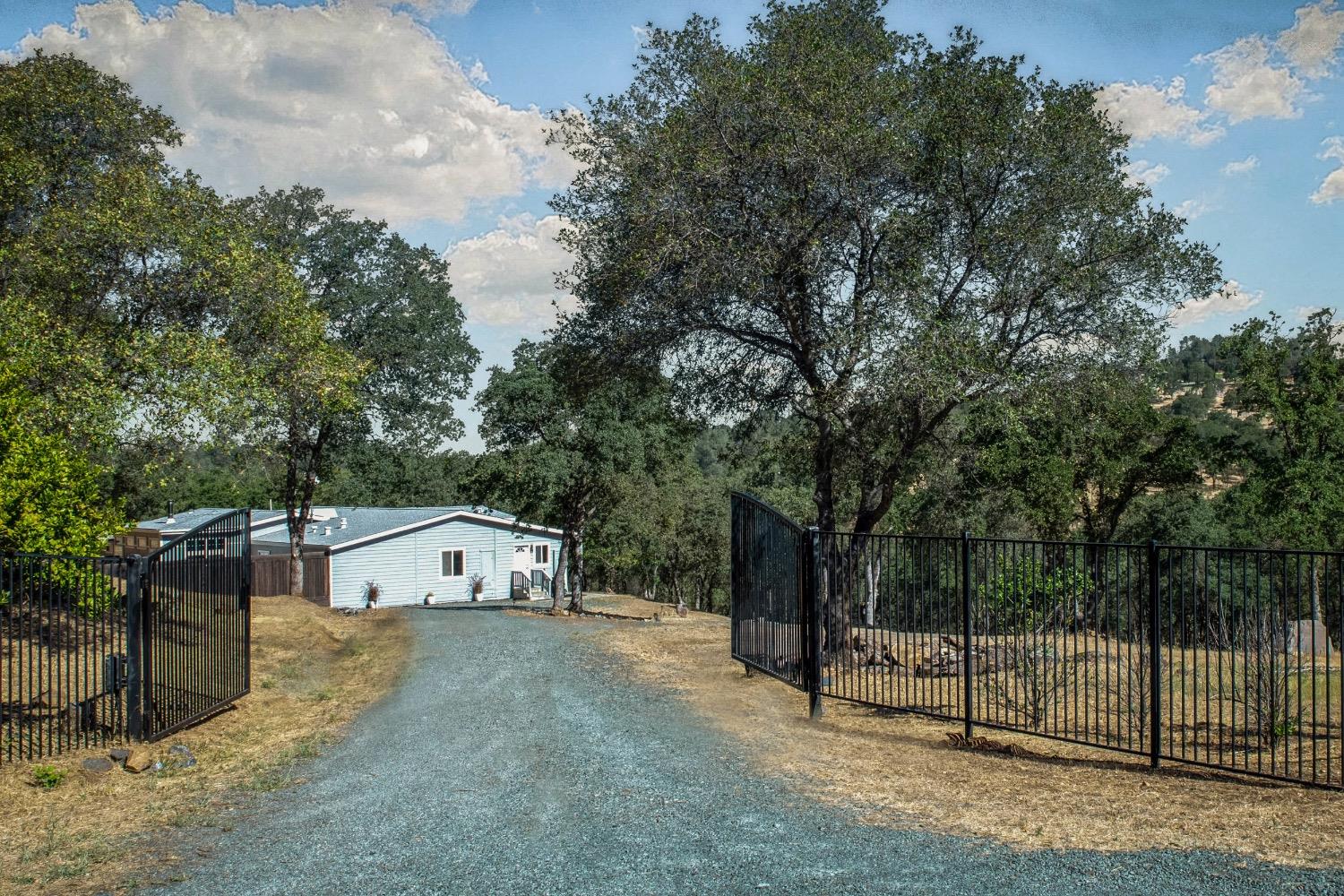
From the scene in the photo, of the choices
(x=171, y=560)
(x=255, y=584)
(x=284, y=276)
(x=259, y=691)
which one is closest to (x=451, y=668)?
(x=259, y=691)

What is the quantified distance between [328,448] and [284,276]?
52.4 feet

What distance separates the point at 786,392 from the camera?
1628 centimetres

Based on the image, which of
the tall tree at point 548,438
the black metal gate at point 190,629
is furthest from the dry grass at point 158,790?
the tall tree at point 548,438

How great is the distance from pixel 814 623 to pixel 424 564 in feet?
109

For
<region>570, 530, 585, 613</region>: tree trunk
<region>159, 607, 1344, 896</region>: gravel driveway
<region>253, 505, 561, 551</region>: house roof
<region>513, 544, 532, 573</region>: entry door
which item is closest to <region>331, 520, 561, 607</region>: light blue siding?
<region>513, 544, 532, 573</region>: entry door

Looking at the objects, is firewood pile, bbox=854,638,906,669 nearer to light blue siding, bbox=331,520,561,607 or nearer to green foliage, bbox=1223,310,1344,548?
green foliage, bbox=1223,310,1344,548

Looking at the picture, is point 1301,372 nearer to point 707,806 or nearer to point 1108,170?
point 1108,170

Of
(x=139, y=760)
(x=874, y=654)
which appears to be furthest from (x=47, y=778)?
(x=874, y=654)

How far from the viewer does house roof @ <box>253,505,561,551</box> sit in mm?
39688

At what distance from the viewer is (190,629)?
34.0ft

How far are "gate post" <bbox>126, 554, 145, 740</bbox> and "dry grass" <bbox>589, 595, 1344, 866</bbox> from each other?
18.2 ft

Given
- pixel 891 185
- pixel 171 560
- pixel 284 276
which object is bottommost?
pixel 171 560

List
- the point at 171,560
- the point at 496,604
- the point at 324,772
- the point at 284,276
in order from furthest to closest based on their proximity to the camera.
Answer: the point at 496,604, the point at 284,276, the point at 171,560, the point at 324,772

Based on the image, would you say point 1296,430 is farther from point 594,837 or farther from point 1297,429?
point 594,837
